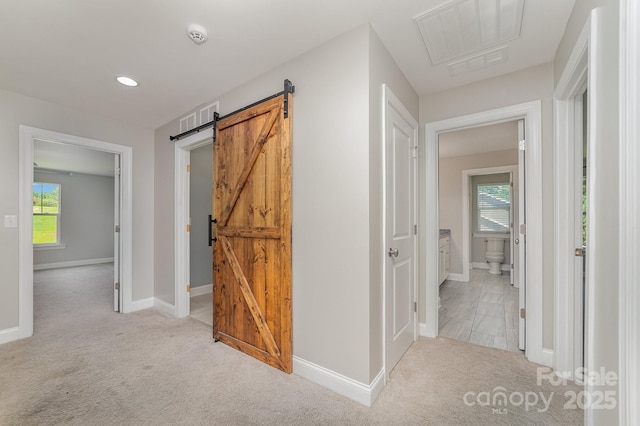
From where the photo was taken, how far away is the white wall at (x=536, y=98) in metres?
2.09

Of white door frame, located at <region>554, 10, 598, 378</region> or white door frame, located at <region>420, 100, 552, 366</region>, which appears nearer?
white door frame, located at <region>554, 10, 598, 378</region>

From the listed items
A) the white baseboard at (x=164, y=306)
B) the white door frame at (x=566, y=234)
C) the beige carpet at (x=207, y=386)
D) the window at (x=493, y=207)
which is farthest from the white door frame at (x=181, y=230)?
the window at (x=493, y=207)

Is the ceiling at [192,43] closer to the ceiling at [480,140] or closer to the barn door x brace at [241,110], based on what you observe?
the barn door x brace at [241,110]

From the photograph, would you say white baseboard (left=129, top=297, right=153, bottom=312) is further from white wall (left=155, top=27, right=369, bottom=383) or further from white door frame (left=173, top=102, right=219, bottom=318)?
white wall (left=155, top=27, right=369, bottom=383)

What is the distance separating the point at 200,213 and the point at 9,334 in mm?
2310

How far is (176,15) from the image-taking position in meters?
1.65

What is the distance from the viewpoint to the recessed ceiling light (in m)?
2.37

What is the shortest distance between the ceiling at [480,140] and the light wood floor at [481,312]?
237 centimetres

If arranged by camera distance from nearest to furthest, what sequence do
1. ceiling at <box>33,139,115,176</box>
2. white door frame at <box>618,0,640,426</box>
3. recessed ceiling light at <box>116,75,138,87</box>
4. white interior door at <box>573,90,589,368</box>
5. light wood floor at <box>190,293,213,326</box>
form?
white door frame at <box>618,0,640,426</box> → white interior door at <box>573,90,589,368</box> → recessed ceiling light at <box>116,75,138,87</box> → light wood floor at <box>190,293,213,326</box> → ceiling at <box>33,139,115,176</box>

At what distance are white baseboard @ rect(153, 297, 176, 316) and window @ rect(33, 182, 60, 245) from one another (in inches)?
211

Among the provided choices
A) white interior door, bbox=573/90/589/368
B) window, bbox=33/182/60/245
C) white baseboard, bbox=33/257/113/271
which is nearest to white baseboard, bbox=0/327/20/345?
white interior door, bbox=573/90/589/368

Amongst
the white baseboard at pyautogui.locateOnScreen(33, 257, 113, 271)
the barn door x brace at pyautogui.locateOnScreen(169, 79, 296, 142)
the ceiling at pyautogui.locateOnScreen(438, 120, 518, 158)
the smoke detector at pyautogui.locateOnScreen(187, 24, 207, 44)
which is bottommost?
the white baseboard at pyautogui.locateOnScreen(33, 257, 113, 271)

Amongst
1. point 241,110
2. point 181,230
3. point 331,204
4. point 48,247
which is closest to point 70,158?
point 48,247

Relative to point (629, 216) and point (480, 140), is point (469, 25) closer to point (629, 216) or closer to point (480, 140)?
point (629, 216)
